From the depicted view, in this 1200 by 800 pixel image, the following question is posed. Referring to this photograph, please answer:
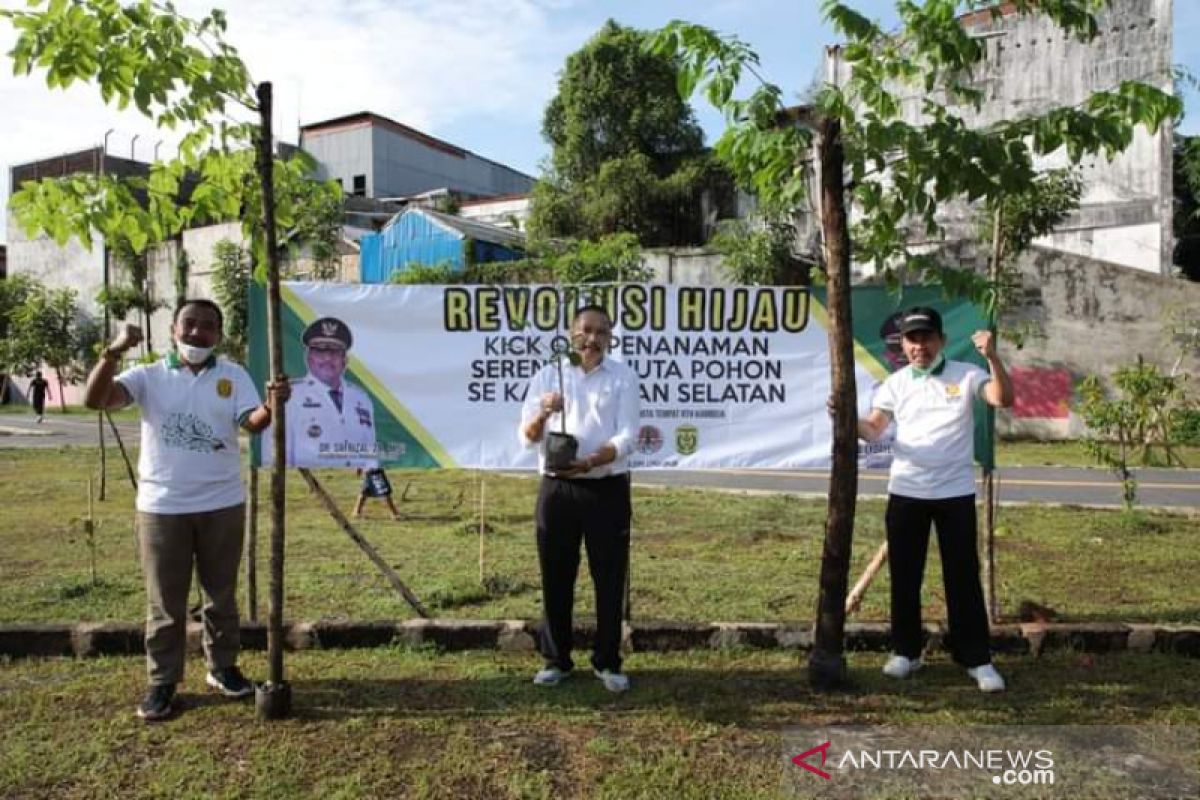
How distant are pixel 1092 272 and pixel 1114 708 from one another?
1698 centimetres

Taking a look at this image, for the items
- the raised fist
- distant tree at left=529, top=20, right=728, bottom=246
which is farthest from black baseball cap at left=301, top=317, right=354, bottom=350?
distant tree at left=529, top=20, right=728, bottom=246

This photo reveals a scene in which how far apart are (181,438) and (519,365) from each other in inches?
81.3

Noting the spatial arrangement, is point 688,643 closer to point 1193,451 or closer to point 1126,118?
point 1126,118

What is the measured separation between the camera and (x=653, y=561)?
295 inches

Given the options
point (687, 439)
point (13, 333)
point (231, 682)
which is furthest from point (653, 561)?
point (13, 333)

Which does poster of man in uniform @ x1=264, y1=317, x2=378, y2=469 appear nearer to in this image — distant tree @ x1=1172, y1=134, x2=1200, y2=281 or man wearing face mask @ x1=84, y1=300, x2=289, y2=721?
man wearing face mask @ x1=84, y1=300, x2=289, y2=721

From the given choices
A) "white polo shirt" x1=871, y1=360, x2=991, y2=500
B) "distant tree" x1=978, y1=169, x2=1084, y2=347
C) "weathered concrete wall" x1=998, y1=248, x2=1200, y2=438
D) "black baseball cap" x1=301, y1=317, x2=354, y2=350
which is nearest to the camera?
"white polo shirt" x1=871, y1=360, x2=991, y2=500

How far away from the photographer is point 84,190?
446 centimetres

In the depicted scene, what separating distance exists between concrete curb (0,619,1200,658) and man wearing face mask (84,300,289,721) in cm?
82

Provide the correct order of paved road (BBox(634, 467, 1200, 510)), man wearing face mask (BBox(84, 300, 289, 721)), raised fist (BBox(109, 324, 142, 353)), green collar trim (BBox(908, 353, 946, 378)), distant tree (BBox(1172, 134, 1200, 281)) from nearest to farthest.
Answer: raised fist (BBox(109, 324, 142, 353)) < man wearing face mask (BBox(84, 300, 289, 721)) < green collar trim (BBox(908, 353, 946, 378)) < paved road (BBox(634, 467, 1200, 510)) < distant tree (BBox(1172, 134, 1200, 281))

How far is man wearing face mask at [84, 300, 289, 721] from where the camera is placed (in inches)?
164

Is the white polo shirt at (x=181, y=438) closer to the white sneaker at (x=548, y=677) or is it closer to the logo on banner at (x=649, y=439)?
the white sneaker at (x=548, y=677)

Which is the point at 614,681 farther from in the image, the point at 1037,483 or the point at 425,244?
the point at 425,244

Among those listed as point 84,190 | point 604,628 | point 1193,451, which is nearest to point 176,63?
point 84,190
